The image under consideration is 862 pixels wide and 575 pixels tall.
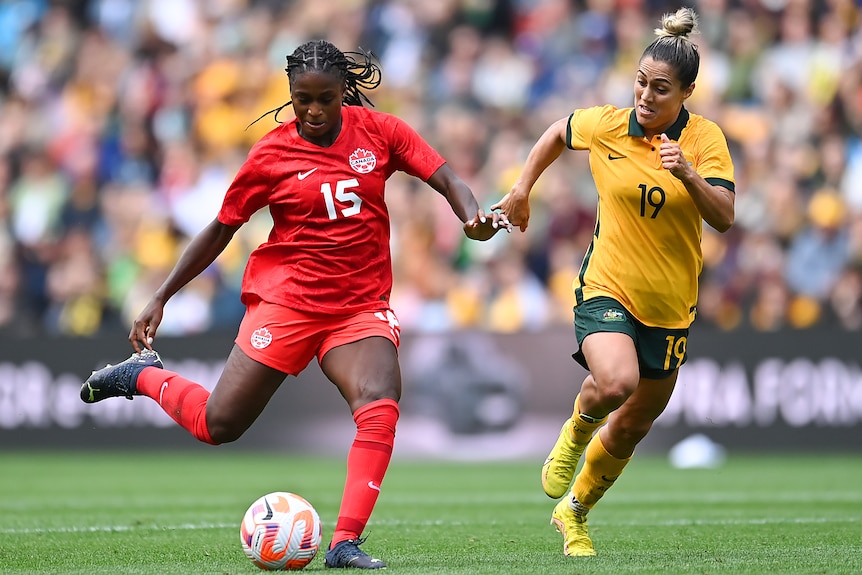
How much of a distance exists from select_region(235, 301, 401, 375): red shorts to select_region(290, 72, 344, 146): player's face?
85 cm

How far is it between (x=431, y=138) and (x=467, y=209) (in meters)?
9.67

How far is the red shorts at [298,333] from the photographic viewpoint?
6.41 metres

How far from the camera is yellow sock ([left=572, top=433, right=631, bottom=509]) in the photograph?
683cm

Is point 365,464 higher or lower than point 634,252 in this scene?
lower

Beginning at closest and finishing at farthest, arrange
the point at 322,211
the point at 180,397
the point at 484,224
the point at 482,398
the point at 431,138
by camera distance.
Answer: the point at 322,211 → the point at 484,224 → the point at 180,397 → the point at 482,398 → the point at 431,138

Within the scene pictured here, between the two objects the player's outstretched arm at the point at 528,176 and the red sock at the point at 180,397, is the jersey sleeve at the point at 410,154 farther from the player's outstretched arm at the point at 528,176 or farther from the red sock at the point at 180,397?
the red sock at the point at 180,397

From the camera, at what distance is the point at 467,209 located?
21.4ft

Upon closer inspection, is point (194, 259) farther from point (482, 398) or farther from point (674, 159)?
point (482, 398)

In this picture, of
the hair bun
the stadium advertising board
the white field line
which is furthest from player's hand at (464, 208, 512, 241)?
the stadium advertising board

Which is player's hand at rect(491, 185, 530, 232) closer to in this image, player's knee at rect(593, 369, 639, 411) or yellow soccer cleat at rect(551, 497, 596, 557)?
player's knee at rect(593, 369, 639, 411)

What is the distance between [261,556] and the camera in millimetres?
6000

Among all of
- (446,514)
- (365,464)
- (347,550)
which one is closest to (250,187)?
(365,464)

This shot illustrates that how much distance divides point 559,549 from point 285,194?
2252 mm

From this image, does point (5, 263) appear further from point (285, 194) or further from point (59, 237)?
point (285, 194)
